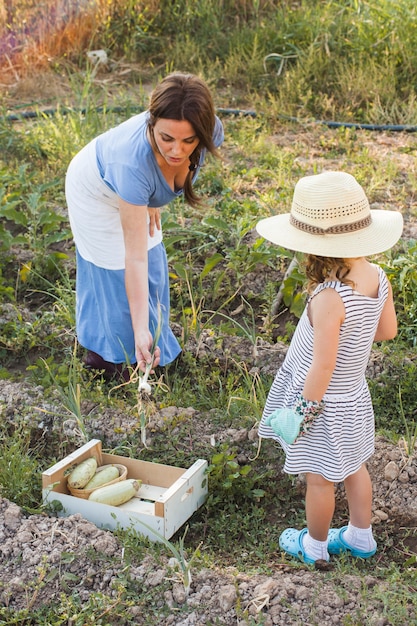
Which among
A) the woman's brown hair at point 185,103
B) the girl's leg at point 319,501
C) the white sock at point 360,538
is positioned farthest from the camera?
the woman's brown hair at point 185,103

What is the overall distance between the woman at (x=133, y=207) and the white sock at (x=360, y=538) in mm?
862

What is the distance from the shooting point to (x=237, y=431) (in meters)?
2.86

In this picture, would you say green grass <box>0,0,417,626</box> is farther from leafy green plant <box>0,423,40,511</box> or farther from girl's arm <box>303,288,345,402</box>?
girl's arm <box>303,288,345,402</box>

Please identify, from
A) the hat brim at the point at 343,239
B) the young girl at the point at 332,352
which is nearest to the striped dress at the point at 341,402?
the young girl at the point at 332,352

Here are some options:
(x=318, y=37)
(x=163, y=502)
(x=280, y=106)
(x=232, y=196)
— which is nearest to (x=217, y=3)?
(x=318, y=37)

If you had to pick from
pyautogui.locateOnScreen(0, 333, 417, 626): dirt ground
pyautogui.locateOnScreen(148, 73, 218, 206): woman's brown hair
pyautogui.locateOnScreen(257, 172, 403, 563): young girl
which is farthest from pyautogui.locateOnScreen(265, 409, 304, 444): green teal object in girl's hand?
pyautogui.locateOnScreen(148, 73, 218, 206): woman's brown hair

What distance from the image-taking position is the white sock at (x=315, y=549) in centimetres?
239

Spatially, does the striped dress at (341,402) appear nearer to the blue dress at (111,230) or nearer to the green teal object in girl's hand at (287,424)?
the green teal object in girl's hand at (287,424)

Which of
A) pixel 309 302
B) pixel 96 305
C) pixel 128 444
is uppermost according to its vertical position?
pixel 309 302

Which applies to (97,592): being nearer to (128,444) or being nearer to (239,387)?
(128,444)

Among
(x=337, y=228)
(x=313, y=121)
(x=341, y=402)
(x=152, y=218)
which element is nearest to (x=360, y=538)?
(x=341, y=402)

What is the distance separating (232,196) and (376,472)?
2.39 m

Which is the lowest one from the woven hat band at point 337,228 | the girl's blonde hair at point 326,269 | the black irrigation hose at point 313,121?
the black irrigation hose at point 313,121

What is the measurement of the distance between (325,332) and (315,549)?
0.71 m
